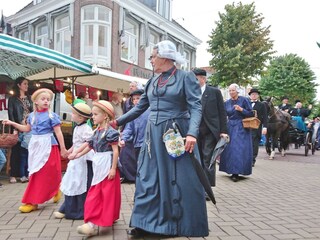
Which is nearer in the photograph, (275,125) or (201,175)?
(201,175)

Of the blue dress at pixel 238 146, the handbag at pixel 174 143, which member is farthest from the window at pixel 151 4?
the handbag at pixel 174 143

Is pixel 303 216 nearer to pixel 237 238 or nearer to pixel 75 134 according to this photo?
pixel 237 238

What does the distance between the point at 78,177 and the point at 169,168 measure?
4.25ft

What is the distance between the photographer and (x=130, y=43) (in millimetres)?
22422

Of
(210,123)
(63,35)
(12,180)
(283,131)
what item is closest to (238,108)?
(210,123)

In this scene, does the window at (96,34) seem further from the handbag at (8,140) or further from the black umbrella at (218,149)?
the black umbrella at (218,149)

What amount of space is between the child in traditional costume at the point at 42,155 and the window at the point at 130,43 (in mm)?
17242

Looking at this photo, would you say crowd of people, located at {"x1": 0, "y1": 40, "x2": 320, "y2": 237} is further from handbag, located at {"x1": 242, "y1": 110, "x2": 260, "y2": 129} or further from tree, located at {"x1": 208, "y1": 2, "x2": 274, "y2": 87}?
tree, located at {"x1": 208, "y1": 2, "x2": 274, "y2": 87}

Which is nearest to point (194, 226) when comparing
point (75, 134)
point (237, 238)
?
point (237, 238)

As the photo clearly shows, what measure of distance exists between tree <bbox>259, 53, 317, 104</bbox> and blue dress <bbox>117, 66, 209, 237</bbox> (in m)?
35.7

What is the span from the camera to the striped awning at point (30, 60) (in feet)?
19.2

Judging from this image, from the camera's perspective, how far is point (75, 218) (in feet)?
13.5

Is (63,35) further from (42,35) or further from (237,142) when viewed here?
(237,142)

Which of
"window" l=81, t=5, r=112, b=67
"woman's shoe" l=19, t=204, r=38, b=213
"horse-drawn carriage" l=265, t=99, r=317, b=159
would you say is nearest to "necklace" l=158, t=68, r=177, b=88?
"woman's shoe" l=19, t=204, r=38, b=213
